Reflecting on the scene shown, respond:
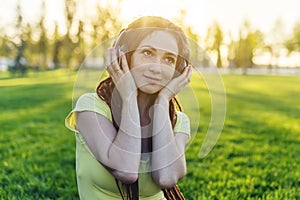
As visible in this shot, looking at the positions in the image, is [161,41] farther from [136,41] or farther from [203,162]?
[203,162]

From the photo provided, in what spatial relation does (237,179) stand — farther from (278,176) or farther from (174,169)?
(174,169)

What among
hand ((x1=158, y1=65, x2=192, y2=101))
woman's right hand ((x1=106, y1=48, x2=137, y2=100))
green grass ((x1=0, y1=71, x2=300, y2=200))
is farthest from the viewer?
green grass ((x1=0, y1=71, x2=300, y2=200))

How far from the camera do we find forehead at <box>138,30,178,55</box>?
163cm

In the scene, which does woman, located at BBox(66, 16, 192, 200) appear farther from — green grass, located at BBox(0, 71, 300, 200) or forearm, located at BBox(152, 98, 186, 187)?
green grass, located at BBox(0, 71, 300, 200)

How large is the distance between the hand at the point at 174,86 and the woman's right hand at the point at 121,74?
139 millimetres

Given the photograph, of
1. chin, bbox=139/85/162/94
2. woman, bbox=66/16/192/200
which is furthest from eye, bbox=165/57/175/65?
chin, bbox=139/85/162/94

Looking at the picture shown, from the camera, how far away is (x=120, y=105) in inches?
67.3

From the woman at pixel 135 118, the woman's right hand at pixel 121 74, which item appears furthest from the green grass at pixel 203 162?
the woman's right hand at pixel 121 74

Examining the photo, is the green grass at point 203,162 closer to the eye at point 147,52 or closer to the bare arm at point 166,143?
the bare arm at point 166,143

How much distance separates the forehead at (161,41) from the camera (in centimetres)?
163

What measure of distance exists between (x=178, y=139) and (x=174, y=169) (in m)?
0.13

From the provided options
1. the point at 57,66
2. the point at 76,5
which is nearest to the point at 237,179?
the point at 76,5

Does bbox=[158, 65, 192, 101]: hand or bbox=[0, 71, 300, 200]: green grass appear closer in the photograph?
bbox=[158, 65, 192, 101]: hand

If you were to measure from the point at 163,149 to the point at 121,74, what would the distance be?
342 millimetres
